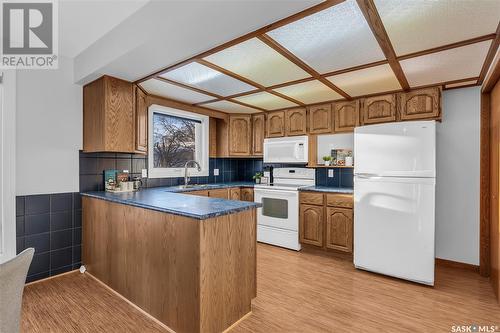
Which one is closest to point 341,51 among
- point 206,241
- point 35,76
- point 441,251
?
point 206,241

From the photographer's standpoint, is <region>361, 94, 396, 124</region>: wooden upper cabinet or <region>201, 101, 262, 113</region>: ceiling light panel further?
<region>201, 101, 262, 113</region>: ceiling light panel

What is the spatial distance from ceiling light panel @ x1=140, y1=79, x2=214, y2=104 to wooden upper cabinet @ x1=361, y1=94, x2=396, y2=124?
6.67ft

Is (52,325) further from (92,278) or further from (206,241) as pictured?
(206,241)

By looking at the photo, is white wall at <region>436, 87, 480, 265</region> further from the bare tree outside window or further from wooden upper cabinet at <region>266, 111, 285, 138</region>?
the bare tree outside window

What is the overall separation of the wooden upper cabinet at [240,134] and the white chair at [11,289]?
3.53 m

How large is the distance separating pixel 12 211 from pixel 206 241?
2077 millimetres

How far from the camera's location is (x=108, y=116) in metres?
2.54

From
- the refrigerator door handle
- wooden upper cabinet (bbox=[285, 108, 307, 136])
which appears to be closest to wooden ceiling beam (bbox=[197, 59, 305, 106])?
wooden upper cabinet (bbox=[285, 108, 307, 136])

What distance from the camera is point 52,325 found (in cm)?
185

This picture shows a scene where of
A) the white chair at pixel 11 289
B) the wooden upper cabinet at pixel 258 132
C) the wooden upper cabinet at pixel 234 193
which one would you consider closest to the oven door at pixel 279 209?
the wooden upper cabinet at pixel 234 193

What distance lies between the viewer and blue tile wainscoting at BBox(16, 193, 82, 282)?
7.99 ft

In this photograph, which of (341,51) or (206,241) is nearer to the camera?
(206,241)

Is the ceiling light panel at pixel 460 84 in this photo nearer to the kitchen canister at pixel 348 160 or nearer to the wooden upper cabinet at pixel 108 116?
the kitchen canister at pixel 348 160

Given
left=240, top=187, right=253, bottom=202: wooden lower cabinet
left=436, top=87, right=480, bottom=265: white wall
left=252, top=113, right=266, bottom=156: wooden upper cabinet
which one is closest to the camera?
left=436, top=87, right=480, bottom=265: white wall
